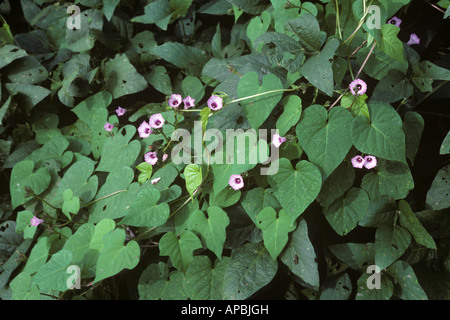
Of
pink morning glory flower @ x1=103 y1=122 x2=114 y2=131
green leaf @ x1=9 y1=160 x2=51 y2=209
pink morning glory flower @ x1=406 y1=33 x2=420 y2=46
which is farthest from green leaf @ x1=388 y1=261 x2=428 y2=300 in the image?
green leaf @ x1=9 y1=160 x2=51 y2=209

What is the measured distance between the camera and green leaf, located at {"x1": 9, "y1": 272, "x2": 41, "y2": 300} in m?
1.68

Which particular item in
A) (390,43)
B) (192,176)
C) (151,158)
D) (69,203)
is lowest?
(69,203)

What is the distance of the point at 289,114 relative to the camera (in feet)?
4.67

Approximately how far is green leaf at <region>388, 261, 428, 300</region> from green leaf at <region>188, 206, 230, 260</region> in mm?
705

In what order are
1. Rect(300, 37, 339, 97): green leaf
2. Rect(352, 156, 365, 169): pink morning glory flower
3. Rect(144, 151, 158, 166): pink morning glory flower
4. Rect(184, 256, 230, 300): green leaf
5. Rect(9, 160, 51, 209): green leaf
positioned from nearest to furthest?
Rect(300, 37, 339, 97): green leaf, Rect(352, 156, 365, 169): pink morning glory flower, Rect(184, 256, 230, 300): green leaf, Rect(144, 151, 158, 166): pink morning glory flower, Rect(9, 160, 51, 209): green leaf

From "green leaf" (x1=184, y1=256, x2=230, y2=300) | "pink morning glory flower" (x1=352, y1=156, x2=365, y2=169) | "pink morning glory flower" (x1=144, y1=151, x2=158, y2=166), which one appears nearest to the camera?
"pink morning glory flower" (x1=352, y1=156, x2=365, y2=169)

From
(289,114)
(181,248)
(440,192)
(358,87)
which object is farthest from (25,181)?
(440,192)

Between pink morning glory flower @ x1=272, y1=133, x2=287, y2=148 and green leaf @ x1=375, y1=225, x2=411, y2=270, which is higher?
pink morning glory flower @ x1=272, y1=133, x2=287, y2=148

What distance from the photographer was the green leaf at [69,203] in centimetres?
171

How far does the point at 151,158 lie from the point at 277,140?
1.98 ft

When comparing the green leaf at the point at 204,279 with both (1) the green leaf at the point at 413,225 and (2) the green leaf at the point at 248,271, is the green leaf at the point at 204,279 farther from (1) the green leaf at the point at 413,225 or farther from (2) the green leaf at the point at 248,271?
(1) the green leaf at the point at 413,225

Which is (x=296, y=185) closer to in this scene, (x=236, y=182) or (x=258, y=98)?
(x=236, y=182)

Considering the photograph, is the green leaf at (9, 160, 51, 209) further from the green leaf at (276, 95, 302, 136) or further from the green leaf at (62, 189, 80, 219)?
the green leaf at (276, 95, 302, 136)

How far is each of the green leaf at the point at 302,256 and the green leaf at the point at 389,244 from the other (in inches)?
9.6
